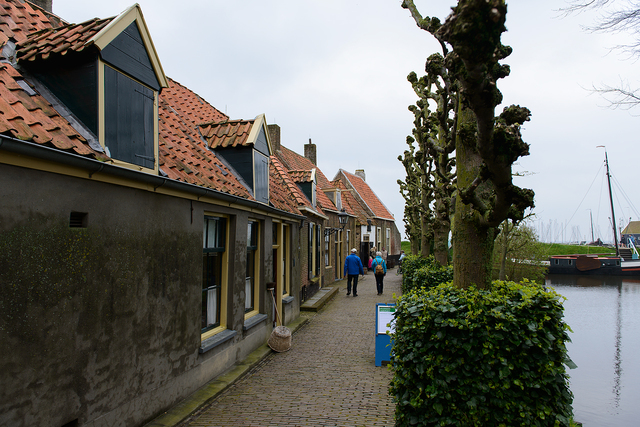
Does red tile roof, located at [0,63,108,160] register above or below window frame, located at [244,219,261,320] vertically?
above

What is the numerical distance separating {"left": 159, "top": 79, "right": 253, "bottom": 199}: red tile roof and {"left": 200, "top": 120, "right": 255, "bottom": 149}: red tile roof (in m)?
0.21

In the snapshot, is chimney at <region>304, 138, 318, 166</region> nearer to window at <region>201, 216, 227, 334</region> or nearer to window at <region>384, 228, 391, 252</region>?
window at <region>384, 228, 391, 252</region>

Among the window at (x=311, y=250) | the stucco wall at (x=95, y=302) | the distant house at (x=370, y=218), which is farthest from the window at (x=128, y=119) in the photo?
the distant house at (x=370, y=218)

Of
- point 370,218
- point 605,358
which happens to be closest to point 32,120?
point 605,358

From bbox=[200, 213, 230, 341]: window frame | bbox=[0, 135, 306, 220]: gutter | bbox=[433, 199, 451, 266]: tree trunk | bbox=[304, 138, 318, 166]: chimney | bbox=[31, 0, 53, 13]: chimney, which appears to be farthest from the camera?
bbox=[304, 138, 318, 166]: chimney

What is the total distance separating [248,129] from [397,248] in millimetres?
36315

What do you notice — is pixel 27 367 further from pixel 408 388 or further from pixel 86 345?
pixel 408 388

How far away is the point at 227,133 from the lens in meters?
9.19

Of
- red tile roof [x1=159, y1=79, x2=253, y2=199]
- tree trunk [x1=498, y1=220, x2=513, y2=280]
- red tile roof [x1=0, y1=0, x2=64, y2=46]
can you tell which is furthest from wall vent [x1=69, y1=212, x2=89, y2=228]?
tree trunk [x1=498, y1=220, x2=513, y2=280]

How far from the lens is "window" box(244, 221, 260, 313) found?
8867mm

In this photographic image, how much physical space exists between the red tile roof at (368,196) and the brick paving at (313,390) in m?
25.2

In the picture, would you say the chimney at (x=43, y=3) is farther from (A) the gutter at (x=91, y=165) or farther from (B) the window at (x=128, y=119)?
(A) the gutter at (x=91, y=165)

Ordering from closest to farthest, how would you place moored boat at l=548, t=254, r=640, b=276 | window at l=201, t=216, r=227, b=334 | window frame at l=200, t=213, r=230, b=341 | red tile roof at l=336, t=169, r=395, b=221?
1. window at l=201, t=216, r=227, b=334
2. window frame at l=200, t=213, r=230, b=341
3. red tile roof at l=336, t=169, r=395, b=221
4. moored boat at l=548, t=254, r=640, b=276

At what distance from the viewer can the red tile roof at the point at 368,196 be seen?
35.4 m
